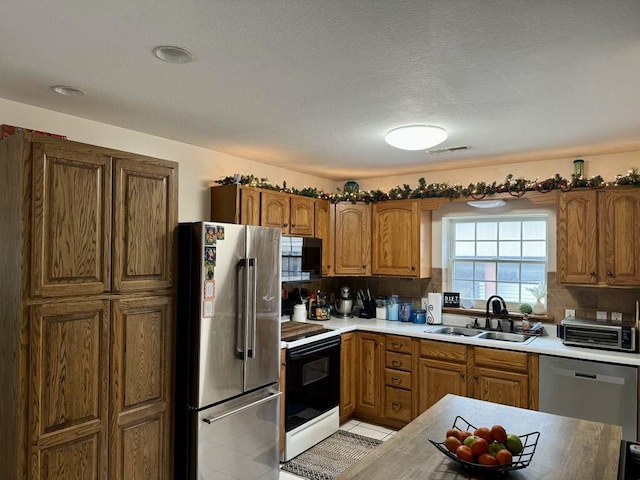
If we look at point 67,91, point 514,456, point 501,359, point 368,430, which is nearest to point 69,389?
point 67,91

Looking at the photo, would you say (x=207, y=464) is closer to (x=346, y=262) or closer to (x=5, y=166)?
(x=5, y=166)

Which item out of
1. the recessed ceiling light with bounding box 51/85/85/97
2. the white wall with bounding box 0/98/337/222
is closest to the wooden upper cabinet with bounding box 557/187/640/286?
the white wall with bounding box 0/98/337/222

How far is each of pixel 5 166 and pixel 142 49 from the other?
3.02 feet

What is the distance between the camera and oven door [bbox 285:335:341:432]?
3553 millimetres

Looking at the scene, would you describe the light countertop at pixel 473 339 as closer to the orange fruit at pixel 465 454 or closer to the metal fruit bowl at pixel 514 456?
the metal fruit bowl at pixel 514 456

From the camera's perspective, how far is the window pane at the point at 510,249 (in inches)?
173

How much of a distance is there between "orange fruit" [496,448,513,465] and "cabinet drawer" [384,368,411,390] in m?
2.60

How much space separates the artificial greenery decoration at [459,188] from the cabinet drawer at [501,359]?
4.60 feet

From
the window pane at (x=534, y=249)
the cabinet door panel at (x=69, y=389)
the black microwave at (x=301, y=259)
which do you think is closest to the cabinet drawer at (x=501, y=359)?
the window pane at (x=534, y=249)

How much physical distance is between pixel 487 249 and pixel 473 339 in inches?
45.3

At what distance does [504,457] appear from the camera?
62.1 inches

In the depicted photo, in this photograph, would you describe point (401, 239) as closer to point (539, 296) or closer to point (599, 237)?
point (539, 296)

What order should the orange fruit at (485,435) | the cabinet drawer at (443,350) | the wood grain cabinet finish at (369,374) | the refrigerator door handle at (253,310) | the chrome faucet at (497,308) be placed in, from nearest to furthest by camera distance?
the orange fruit at (485,435), the refrigerator door handle at (253,310), the cabinet drawer at (443,350), the chrome faucet at (497,308), the wood grain cabinet finish at (369,374)

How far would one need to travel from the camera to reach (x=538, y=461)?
171 cm
